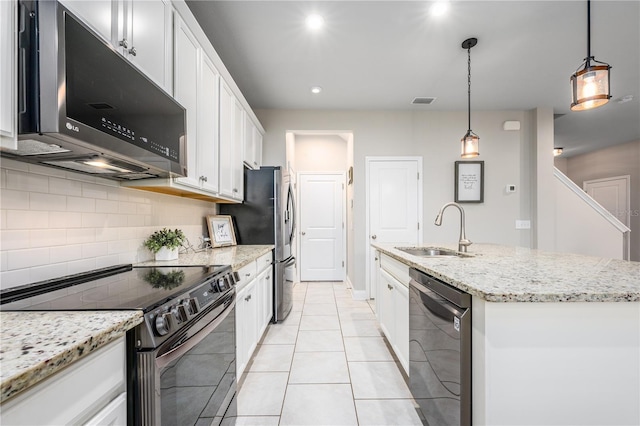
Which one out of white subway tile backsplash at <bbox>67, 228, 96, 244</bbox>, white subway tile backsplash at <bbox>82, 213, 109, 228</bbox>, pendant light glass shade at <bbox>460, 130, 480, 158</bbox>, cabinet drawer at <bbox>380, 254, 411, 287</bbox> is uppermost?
pendant light glass shade at <bbox>460, 130, 480, 158</bbox>

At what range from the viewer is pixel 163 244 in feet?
5.96

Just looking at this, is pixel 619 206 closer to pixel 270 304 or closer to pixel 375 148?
pixel 375 148

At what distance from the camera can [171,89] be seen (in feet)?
5.18

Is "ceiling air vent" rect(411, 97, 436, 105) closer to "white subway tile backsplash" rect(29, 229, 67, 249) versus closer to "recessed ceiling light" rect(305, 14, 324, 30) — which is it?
"recessed ceiling light" rect(305, 14, 324, 30)

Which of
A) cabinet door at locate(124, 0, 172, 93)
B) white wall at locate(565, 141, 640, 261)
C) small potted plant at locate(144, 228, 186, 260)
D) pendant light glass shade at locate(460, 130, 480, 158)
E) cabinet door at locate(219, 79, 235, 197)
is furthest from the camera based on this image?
white wall at locate(565, 141, 640, 261)

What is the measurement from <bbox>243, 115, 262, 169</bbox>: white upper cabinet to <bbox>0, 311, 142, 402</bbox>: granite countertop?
237 centimetres

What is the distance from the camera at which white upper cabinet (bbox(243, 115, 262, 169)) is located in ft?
9.98

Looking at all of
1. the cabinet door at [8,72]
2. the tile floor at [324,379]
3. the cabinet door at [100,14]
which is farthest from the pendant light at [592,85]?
the cabinet door at [8,72]

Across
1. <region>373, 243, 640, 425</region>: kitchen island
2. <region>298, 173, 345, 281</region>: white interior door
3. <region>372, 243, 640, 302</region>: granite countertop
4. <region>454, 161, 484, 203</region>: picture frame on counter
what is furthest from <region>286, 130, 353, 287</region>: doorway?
<region>373, 243, 640, 425</region>: kitchen island

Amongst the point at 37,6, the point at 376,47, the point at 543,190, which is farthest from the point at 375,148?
the point at 37,6

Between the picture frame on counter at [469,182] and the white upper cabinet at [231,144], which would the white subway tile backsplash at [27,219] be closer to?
the white upper cabinet at [231,144]

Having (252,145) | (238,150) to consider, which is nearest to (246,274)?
(238,150)

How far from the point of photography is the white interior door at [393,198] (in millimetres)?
4008

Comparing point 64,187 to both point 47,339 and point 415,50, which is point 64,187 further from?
point 415,50
